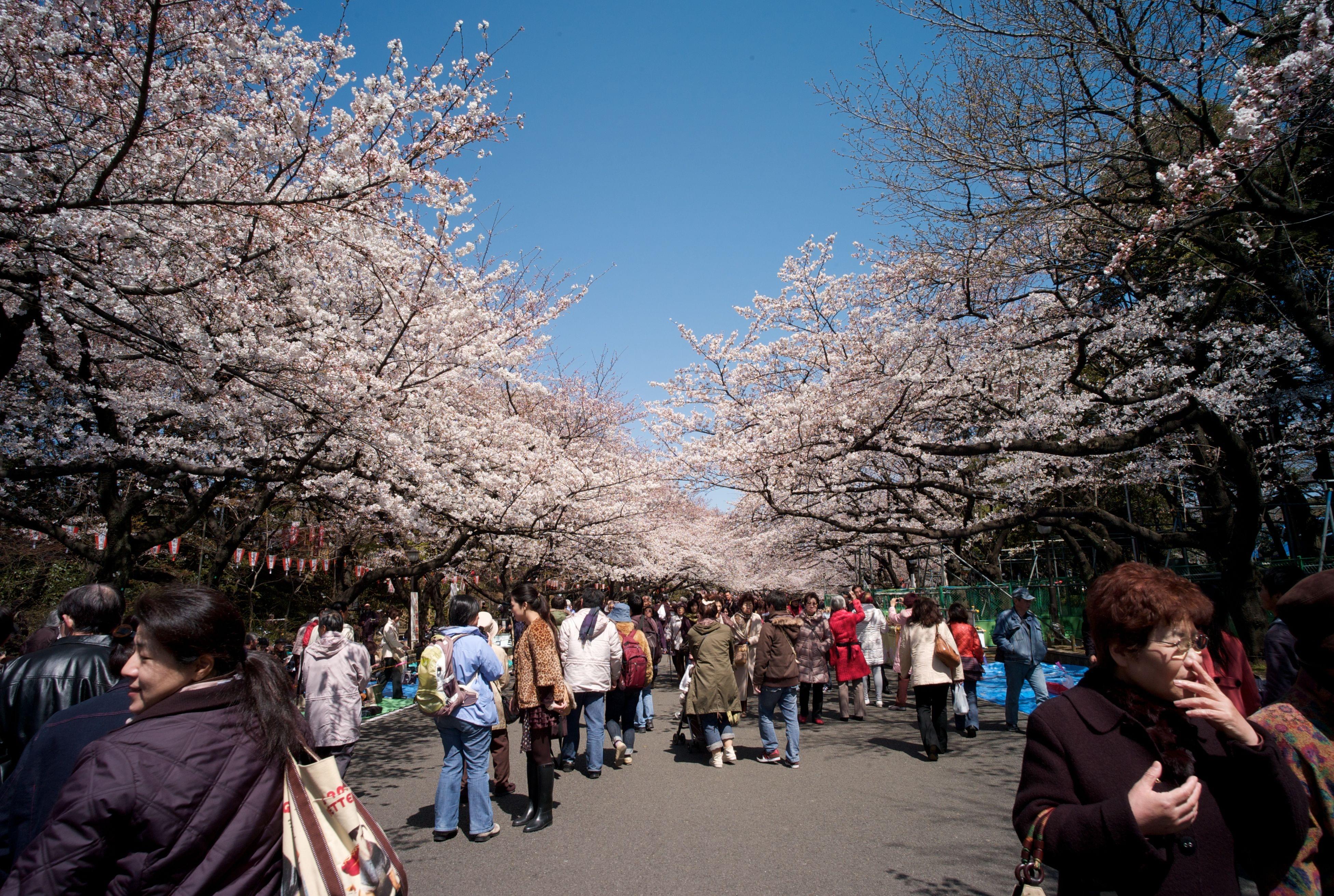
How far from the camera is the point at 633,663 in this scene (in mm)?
8000

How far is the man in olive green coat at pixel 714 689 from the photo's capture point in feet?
24.2

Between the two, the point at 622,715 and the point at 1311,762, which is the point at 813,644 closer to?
the point at 622,715

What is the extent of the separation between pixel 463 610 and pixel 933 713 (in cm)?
493

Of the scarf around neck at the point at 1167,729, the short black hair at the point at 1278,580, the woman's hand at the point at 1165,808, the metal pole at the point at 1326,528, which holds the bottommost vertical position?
the woman's hand at the point at 1165,808

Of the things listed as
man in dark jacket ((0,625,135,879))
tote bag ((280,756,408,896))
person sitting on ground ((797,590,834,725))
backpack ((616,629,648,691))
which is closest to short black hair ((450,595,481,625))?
backpack ((616,629,648,691))

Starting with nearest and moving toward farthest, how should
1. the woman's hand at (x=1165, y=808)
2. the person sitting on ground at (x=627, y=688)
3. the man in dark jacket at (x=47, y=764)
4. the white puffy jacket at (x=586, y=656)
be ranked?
the woman's hand at (x=1165, y=808) → the man in dark jacket at (x=47, y=764) → the white puffy jacket at (x=586, y=656) → the person sitting on ground at (x=627, y=688)

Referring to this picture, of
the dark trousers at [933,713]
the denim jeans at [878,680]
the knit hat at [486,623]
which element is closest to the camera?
the knit hat at [486,623]

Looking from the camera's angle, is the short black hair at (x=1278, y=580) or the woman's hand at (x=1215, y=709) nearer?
the woman's hand at (x=1215, y=709)

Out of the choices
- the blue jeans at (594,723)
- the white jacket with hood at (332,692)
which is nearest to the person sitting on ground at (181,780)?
the white jacket with hood at (332,692)

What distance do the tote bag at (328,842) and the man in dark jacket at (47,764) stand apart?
503 millimetres

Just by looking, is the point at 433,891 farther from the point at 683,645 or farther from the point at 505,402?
the point at 505,402

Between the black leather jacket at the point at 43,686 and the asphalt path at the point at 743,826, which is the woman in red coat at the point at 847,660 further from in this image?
the black leather jacket at the point at 43,686

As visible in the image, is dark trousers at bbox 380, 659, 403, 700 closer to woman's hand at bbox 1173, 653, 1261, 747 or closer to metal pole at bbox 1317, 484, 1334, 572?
woman's hand at bbox 1173, 653, 1261, 747

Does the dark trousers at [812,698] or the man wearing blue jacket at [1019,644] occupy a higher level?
the man wearing blue jacket at [1019,644]
